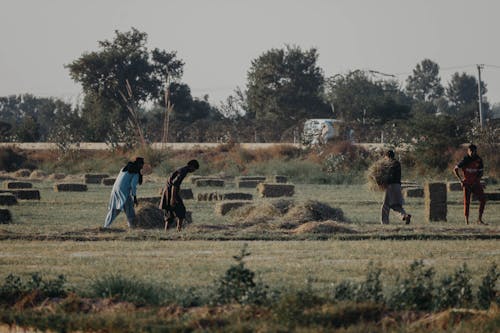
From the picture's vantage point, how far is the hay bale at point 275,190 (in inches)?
1476

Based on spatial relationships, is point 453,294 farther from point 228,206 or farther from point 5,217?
point 228,206

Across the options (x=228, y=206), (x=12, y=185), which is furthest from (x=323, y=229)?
(x=12, y=185)

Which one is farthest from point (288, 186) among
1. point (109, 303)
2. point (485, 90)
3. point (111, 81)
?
point (485, 90)

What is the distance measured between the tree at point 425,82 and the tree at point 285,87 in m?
53.0

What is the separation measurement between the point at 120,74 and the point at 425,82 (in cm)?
6703

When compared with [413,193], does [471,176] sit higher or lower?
higher

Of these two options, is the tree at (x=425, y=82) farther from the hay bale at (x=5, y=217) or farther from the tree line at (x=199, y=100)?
the hay bale at (x=5, y=217)

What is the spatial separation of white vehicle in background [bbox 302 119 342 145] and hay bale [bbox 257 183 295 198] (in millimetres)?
20683

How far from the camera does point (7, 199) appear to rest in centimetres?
3359

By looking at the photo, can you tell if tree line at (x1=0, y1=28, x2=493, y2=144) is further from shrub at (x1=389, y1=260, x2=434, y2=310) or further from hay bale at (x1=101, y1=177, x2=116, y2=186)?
shrub at (x1=389, y1=260, x2=434, y2=310)

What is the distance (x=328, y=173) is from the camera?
5041 cm

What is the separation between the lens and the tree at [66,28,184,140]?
88.2 m

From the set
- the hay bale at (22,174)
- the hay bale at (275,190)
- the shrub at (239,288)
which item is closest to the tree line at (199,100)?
the hay bale at (22,174)

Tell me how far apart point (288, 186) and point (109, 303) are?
25158 mm
